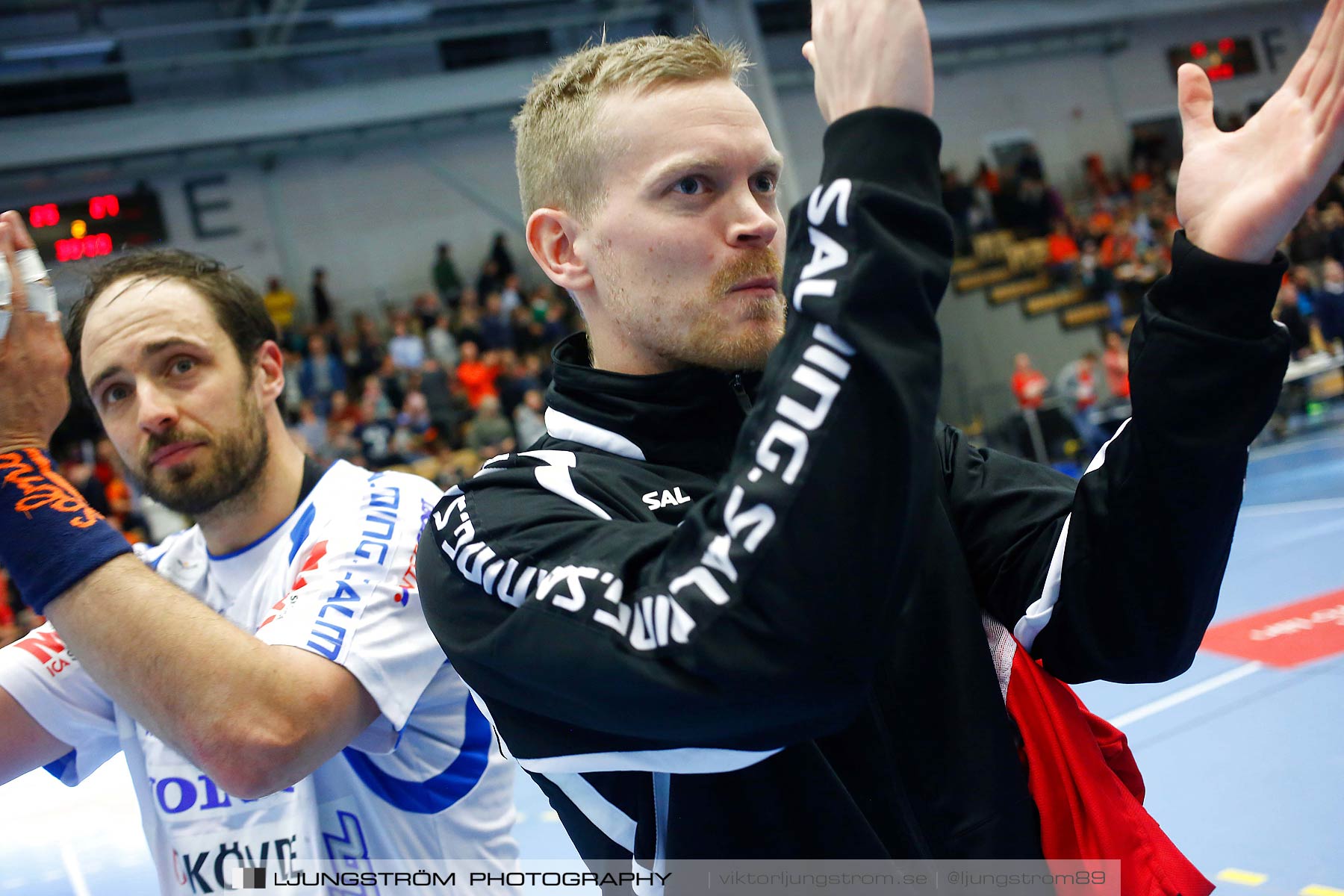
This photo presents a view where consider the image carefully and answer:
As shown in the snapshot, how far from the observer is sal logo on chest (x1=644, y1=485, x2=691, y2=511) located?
1305 mm

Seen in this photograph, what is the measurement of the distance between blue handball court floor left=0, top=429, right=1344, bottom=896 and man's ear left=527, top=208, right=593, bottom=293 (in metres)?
2.68

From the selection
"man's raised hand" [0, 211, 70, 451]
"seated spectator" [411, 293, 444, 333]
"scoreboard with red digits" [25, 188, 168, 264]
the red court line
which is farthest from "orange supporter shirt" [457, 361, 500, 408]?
"man's raised hand" [0, 211, 70, 451]

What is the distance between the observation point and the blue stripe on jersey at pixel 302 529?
6.55ft

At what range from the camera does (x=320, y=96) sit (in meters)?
13.8

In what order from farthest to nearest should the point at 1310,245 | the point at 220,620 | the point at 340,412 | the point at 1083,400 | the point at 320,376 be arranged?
the point at 1310,245 < the point at 320,376 < the point at 1083,400 < the point at 340,412 < the point at 220,620

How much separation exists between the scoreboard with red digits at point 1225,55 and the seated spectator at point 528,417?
14957 mm

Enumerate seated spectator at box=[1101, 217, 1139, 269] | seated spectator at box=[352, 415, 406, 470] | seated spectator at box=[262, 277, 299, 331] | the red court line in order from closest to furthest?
the red court line → seated spectator at box=[352, 415, 406, 470] → seated spectator at box=[262, 277, 299, 331] → seated spectator at box=[1101, 217, 1139, 269]

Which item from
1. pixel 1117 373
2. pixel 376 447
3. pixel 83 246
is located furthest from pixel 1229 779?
pixel 83 246

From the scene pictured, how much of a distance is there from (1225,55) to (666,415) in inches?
915

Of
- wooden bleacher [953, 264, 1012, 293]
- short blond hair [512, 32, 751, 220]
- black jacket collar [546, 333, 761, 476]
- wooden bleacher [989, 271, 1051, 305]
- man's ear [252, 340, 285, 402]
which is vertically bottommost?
wooden bleacher [989, 271, 1051, 305]

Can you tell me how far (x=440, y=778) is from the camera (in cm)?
193

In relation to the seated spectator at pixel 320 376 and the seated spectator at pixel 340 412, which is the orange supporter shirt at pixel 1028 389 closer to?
the seated spectator at pixel 340 412

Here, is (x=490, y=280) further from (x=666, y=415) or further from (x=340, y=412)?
(x=666, y=415)

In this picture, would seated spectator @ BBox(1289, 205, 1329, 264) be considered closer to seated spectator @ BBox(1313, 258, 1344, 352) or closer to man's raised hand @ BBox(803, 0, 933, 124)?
seated spectator @ BBox(1313, 258, 1344, 352)
